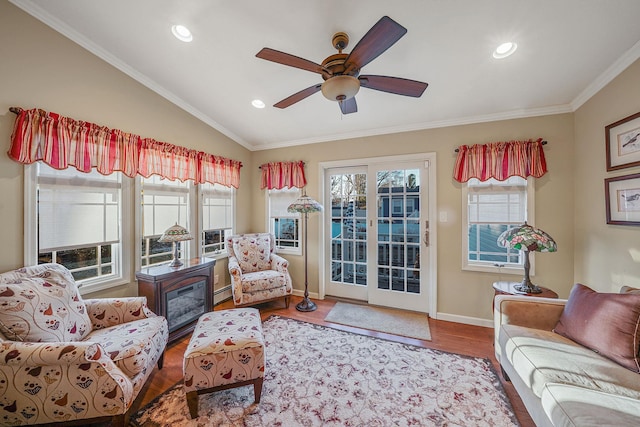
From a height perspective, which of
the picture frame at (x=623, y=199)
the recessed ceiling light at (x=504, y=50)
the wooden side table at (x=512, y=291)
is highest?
the recessed ceiling light at (x=504, y=50)

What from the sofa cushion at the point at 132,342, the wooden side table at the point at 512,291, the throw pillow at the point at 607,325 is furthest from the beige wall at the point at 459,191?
the sofa cushion at the point at 132,342

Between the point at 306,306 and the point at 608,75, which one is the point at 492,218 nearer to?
the point at 608,75

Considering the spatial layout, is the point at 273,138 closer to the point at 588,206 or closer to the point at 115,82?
the point at 115,82

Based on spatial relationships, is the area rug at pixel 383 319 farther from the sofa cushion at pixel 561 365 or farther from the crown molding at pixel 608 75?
the crown molding at pixel 608 75

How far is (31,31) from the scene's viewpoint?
6.21ft

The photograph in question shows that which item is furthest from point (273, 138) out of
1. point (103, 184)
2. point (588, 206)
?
point (588, 206)

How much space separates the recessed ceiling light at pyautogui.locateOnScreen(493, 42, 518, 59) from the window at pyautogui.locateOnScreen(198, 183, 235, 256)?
138 inches

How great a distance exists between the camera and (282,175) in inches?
150

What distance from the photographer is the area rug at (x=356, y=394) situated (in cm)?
156

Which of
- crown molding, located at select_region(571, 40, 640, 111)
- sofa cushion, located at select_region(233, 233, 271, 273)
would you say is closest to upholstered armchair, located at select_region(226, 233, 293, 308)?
sofa cushion, located at select_region(233, 233, 271, 273)

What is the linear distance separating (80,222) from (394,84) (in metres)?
2.97

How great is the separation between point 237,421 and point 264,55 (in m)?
2.36

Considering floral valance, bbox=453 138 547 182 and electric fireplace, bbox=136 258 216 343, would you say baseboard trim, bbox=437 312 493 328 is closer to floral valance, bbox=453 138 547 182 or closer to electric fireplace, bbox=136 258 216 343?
floral valance, bbox=453 138 547 182

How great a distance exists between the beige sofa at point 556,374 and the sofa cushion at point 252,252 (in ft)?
9.24
